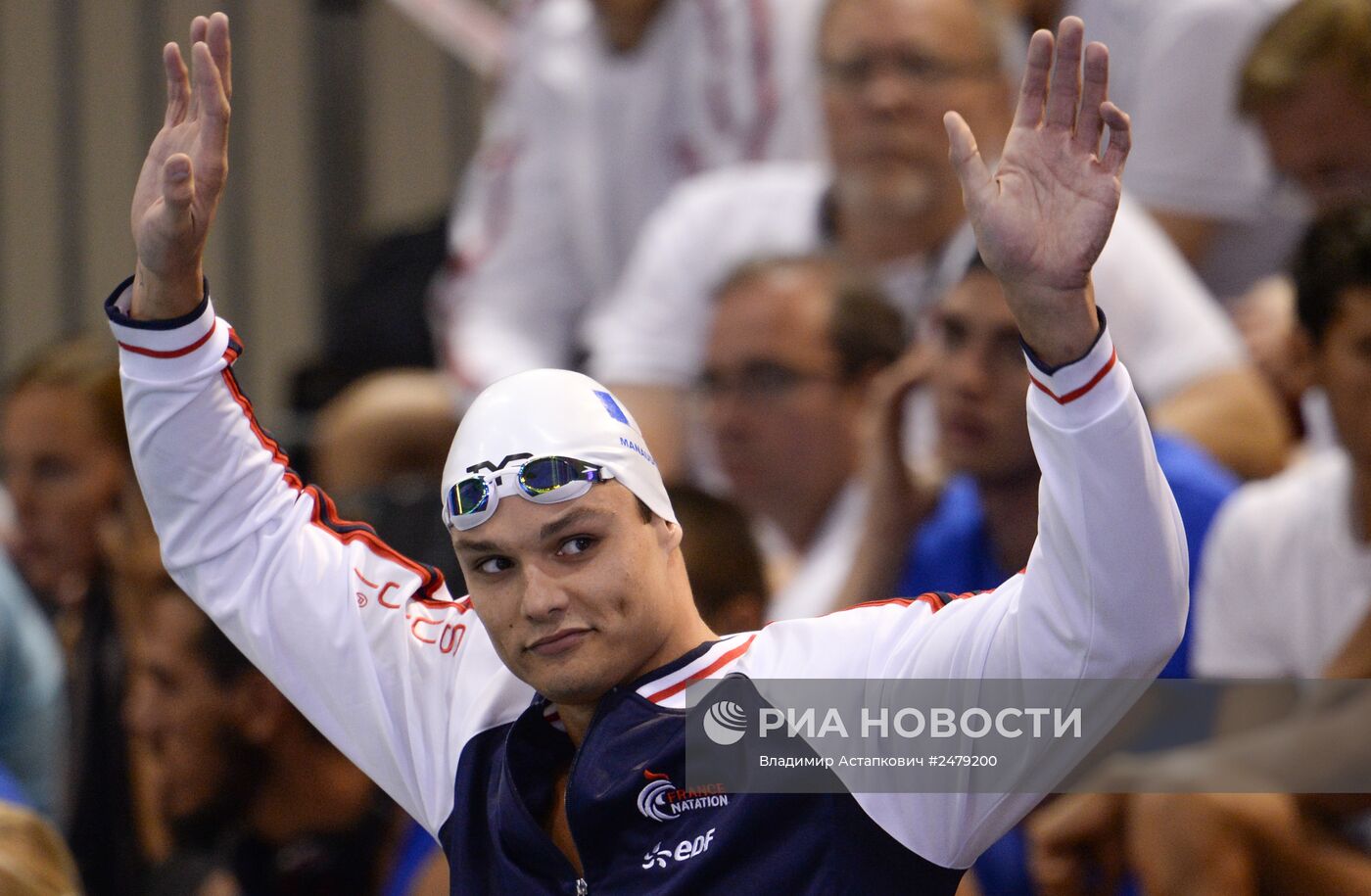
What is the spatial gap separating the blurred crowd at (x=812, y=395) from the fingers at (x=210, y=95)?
1.02m

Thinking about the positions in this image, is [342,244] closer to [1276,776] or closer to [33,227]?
[33,227]

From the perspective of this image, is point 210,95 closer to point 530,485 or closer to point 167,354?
point 167,354

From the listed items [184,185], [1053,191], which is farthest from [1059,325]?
[184,185]

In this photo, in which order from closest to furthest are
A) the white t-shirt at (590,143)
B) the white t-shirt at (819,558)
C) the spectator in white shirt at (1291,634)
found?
the spectator in white shirt at (1291,634) < the white t-shirt at (819,558) < the white t-shirt at (590,143)

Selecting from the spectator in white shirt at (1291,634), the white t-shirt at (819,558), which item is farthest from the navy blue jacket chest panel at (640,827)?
the white t-shirt at (819,558)

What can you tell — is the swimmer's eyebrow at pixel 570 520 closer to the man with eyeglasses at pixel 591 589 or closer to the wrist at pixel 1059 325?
the man with eyeglasses at pixel 591 589

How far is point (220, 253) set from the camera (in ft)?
18.9

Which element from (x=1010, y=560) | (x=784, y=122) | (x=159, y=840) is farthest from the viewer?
(x=784, y=122)

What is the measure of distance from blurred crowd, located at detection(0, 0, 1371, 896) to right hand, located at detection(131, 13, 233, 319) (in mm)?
865

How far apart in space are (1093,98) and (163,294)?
0.99 meters

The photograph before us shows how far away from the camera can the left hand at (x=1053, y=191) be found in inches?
66.5

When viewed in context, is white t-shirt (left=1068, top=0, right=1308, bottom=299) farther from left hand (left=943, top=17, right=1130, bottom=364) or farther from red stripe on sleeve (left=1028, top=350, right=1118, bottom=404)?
red stripe on sleeve (left=1028, top=350, right=1118, bottom=404)

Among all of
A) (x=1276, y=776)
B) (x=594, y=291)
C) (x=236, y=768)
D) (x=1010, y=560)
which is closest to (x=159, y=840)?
(x=236, y=768)

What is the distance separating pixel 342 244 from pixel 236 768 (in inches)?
99.4
